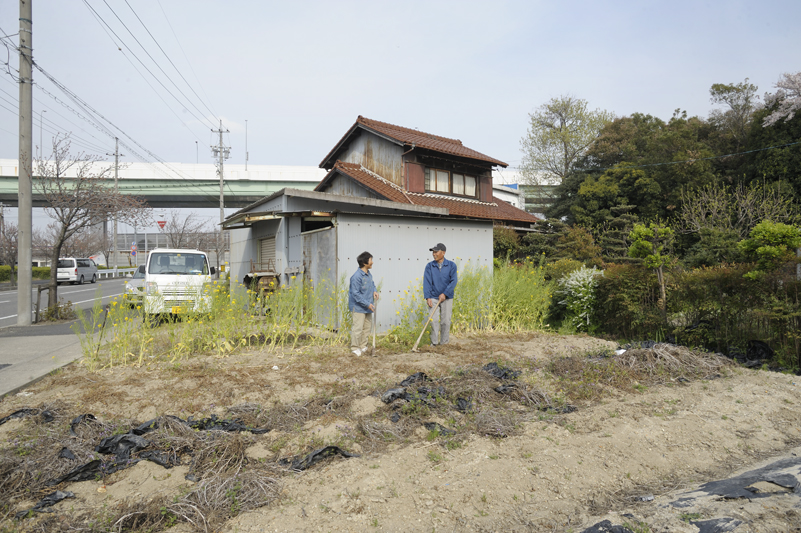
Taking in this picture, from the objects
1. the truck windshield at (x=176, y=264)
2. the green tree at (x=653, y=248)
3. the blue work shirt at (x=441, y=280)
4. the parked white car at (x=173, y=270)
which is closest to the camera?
the green tree at (x=653, y=248)

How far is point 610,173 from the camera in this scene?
25.3m

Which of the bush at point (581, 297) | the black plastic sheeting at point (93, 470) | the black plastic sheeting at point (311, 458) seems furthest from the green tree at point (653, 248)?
the black plastic sheeting at point (93, 470)

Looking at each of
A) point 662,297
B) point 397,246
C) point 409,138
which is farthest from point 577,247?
point 397,246

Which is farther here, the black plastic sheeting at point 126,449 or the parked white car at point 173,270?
the parked white car at point 173,270

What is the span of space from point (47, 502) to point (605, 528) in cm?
354

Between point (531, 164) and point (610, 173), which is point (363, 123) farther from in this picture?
point (531, 164)

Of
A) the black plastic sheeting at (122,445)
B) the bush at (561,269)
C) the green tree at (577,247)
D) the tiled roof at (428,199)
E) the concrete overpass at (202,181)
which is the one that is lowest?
the black plastic sheeting at (122,445)

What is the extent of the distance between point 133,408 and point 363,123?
1655 centimetres

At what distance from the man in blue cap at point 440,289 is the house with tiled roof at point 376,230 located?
1.13 metres

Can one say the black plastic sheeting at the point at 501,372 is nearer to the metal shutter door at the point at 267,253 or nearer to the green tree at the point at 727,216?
the metal shutter door at the point at 267,253

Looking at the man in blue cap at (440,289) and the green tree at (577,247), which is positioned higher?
the green tree at (577,247)

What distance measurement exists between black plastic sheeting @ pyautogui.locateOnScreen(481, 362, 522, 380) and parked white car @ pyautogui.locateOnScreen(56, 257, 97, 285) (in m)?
29.8

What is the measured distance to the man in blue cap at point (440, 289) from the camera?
7.67 meters

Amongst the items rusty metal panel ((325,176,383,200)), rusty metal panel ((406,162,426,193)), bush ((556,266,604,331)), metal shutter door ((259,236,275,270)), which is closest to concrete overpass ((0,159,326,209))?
rusty metal panel ((325,176,383,200))
